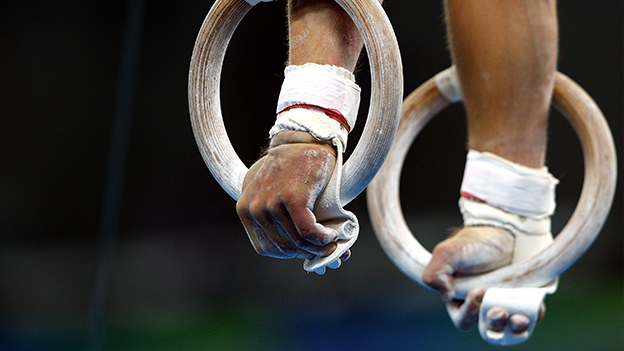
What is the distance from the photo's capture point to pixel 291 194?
1.89ft

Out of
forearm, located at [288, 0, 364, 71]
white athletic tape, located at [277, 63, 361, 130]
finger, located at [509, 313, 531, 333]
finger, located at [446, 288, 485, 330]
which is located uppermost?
forearm, located at [288, 0, 364, 71]

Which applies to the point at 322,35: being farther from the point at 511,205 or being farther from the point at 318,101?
the point at 511,205

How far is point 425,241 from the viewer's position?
2.35m

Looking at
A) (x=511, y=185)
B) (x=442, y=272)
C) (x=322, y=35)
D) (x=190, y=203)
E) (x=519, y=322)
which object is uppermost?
(x=190, y=203)

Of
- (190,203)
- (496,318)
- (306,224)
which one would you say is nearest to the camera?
(306,224)

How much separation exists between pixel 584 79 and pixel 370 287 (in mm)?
1151

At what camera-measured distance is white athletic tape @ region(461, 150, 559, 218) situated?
1.03 meters

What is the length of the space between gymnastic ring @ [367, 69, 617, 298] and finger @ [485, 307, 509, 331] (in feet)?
0.17

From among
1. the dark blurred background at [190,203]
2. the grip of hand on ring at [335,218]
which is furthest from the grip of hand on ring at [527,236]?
the dark blurred background at [190,203]

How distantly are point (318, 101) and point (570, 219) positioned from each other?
0.62m

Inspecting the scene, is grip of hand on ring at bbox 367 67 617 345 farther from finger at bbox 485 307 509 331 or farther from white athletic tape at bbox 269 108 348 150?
white athletic tape at bbox 269 108 348 150

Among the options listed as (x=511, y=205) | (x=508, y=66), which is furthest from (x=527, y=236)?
(x=508, y=66)

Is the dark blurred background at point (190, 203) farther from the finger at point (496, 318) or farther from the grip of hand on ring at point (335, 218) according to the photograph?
the grip of hand on ring at point (335, 218)

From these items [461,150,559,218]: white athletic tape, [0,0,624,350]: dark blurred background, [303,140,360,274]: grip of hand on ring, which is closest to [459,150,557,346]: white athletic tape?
[461,150,559,218]: white athletic tape
